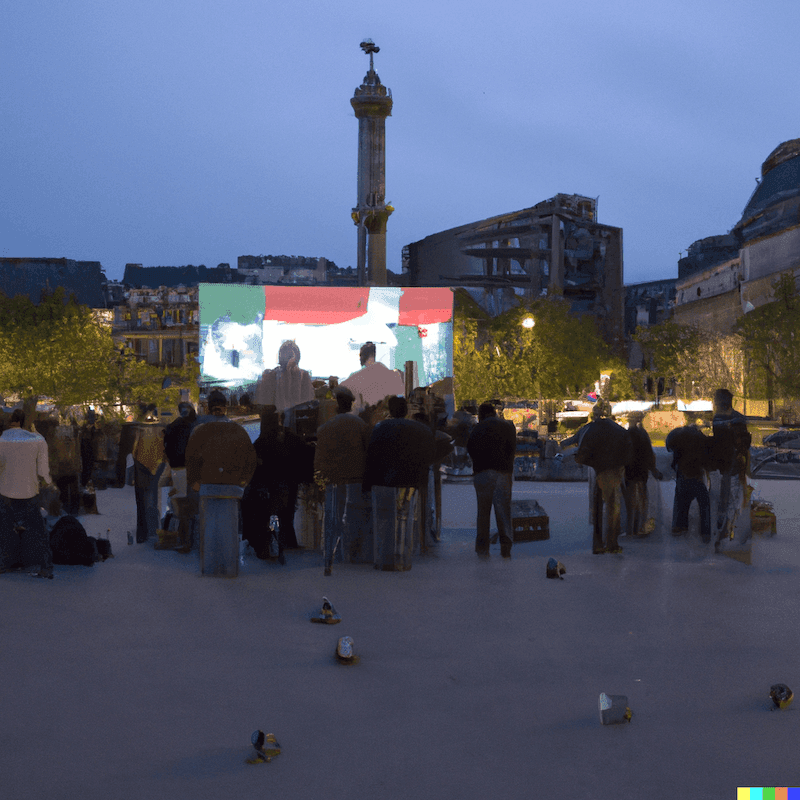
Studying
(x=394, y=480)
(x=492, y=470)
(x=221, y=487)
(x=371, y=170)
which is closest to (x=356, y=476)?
(x=394, y=480)

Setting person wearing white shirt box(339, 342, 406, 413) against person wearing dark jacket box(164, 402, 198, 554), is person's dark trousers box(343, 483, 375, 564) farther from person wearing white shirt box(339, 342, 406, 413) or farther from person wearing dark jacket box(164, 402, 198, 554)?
person wearing white shirt box(339, 342, 406, 413)

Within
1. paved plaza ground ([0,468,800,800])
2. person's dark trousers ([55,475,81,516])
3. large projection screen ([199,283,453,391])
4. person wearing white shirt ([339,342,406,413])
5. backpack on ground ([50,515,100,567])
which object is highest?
large projection screen ([199,283,453,391])

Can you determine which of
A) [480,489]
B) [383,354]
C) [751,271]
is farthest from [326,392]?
[751,271]

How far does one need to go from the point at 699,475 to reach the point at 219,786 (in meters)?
8.28

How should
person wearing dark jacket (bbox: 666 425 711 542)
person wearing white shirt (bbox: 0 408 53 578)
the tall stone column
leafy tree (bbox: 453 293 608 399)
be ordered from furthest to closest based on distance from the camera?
the tall stone column, leafy tree (bbox: 453 293 608 399), person wearing dark jacket (bbox: 666 425 711 542), person wearing white shirt (bbox: 0 408 53 578)

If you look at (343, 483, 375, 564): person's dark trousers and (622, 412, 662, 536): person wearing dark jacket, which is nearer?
(343, 483, 375, 564): person's dark trousers

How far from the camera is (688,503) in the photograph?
12.0 meters

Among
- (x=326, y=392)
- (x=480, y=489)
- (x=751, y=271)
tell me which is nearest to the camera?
(x=480, y=489)

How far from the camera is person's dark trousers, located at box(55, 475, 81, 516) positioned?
47.1 ft

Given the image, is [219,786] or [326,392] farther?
[326,392]

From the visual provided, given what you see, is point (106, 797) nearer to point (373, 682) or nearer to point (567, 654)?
point (373, 682)

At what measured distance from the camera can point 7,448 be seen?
9602 mm

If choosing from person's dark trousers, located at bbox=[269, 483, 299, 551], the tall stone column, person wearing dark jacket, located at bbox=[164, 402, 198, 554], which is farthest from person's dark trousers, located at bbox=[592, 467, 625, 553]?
the tall stone column

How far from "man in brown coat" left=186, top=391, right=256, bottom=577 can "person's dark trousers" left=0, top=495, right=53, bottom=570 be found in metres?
1.54
